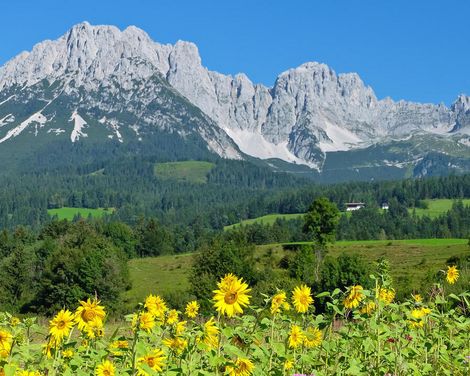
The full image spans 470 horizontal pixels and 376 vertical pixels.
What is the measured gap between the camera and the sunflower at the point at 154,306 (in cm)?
619

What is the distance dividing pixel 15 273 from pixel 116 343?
92130 mm

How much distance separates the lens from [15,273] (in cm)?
9269

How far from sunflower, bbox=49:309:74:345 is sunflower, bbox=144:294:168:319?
2.62 ft

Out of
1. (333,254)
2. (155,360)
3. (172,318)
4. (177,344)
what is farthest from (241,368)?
(333,254)

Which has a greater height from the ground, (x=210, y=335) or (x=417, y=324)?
(x=210, y=335)

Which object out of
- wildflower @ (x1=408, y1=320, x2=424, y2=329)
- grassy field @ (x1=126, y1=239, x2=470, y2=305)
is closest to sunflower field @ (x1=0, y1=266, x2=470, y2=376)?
wildflower @ (x1=408, y1=320, x2=424, y2=329)

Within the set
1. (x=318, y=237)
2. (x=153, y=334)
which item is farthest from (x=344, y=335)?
(x=318, y=237)

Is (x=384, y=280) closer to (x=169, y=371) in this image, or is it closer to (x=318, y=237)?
(x=169, y=371)

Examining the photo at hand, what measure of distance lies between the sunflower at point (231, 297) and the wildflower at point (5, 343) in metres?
1.74

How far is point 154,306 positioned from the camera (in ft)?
21.4

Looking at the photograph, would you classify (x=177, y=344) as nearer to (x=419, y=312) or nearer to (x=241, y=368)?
(x=241, y=368)

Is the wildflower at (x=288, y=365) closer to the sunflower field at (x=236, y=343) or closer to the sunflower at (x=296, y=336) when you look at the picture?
the sunflower field at (x=236, y=343)

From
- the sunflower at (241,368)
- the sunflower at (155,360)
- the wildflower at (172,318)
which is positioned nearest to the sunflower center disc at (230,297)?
the sunflower at (241,368)

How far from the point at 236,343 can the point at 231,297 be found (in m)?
1.57
